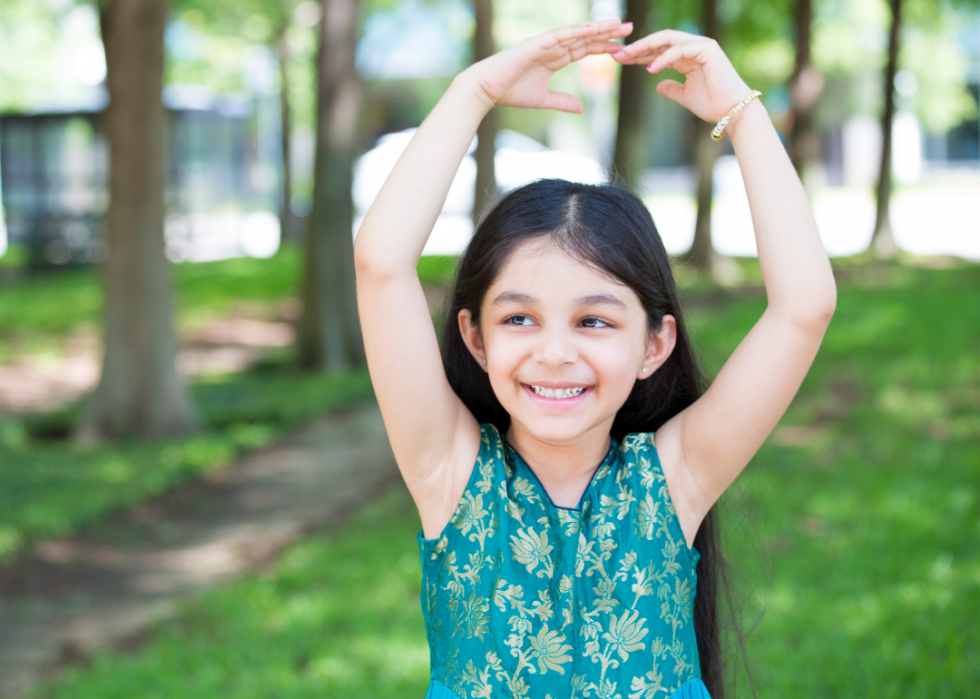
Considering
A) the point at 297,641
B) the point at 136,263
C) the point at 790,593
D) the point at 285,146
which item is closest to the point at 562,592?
the point at 297,641

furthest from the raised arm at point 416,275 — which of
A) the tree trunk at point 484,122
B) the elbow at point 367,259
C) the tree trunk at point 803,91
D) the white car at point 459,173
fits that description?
the white car at point 459,173

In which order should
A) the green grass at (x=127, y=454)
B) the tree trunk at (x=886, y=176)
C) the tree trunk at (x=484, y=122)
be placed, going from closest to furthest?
1. the green grass at (x=127, y=454)
2. the tree trunk at (x=484, y=122)
3. the tree trunk at (x=886, y=176)

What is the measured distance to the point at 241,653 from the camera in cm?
362

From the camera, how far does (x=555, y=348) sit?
150cm

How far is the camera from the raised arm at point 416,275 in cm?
152

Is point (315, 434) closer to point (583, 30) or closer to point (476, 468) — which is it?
point (476, 468)

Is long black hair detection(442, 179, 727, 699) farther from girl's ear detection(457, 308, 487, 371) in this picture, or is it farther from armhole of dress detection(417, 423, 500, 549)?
armhole of dress detection(417, 423, 500, 549)

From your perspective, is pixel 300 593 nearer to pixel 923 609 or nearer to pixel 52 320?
pixel 923 609

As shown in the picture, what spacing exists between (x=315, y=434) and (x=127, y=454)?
4.42 feet

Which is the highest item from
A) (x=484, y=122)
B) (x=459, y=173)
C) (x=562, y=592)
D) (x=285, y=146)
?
(x=285, y=146)

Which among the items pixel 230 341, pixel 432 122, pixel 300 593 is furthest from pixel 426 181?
pixel 230 341

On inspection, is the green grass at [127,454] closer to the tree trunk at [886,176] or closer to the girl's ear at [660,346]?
the girl's ear at [660,346]

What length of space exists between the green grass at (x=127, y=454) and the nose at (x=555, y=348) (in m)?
3.93

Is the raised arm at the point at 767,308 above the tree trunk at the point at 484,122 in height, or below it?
below
